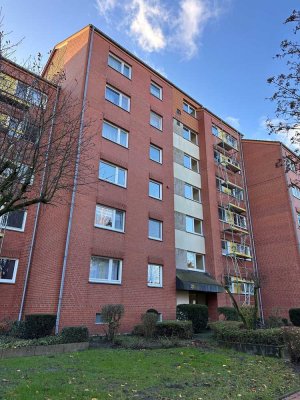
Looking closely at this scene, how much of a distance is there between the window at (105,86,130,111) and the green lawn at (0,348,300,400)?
54.0ft

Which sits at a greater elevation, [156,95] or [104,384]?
[156,95]

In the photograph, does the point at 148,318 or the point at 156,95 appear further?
the point at 156,95

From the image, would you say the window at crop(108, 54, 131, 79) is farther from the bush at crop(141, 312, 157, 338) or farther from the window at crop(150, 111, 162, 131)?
the bush at crop(141, 312, 157, 338)

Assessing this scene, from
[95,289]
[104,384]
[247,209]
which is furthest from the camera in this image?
[247,209]

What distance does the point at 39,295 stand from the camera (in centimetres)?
1591

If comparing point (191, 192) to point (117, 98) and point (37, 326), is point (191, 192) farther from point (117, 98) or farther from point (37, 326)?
point (37, 326)

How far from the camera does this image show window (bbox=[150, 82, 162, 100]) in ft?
87.8

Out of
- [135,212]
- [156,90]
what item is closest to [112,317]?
[135,212]

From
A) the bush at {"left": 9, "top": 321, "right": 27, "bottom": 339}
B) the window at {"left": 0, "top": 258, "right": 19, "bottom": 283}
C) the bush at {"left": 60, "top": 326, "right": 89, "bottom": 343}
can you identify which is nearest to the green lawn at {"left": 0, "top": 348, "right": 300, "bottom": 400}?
the bush at {"left": 60, "top": 326, "right": 89, "bottom": 343}

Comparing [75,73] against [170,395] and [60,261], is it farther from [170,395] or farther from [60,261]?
[170,395]

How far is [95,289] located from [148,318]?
3.58m

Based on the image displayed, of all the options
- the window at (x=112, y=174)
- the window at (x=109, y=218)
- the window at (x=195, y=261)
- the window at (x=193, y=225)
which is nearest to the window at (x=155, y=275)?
the window at (x=109, y=218)

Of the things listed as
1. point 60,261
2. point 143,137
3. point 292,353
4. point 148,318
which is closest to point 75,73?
point 143,137

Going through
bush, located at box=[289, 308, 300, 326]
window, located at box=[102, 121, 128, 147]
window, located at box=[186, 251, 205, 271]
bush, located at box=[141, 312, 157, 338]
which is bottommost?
bush, located at box=[141, 312, 157, 338]
